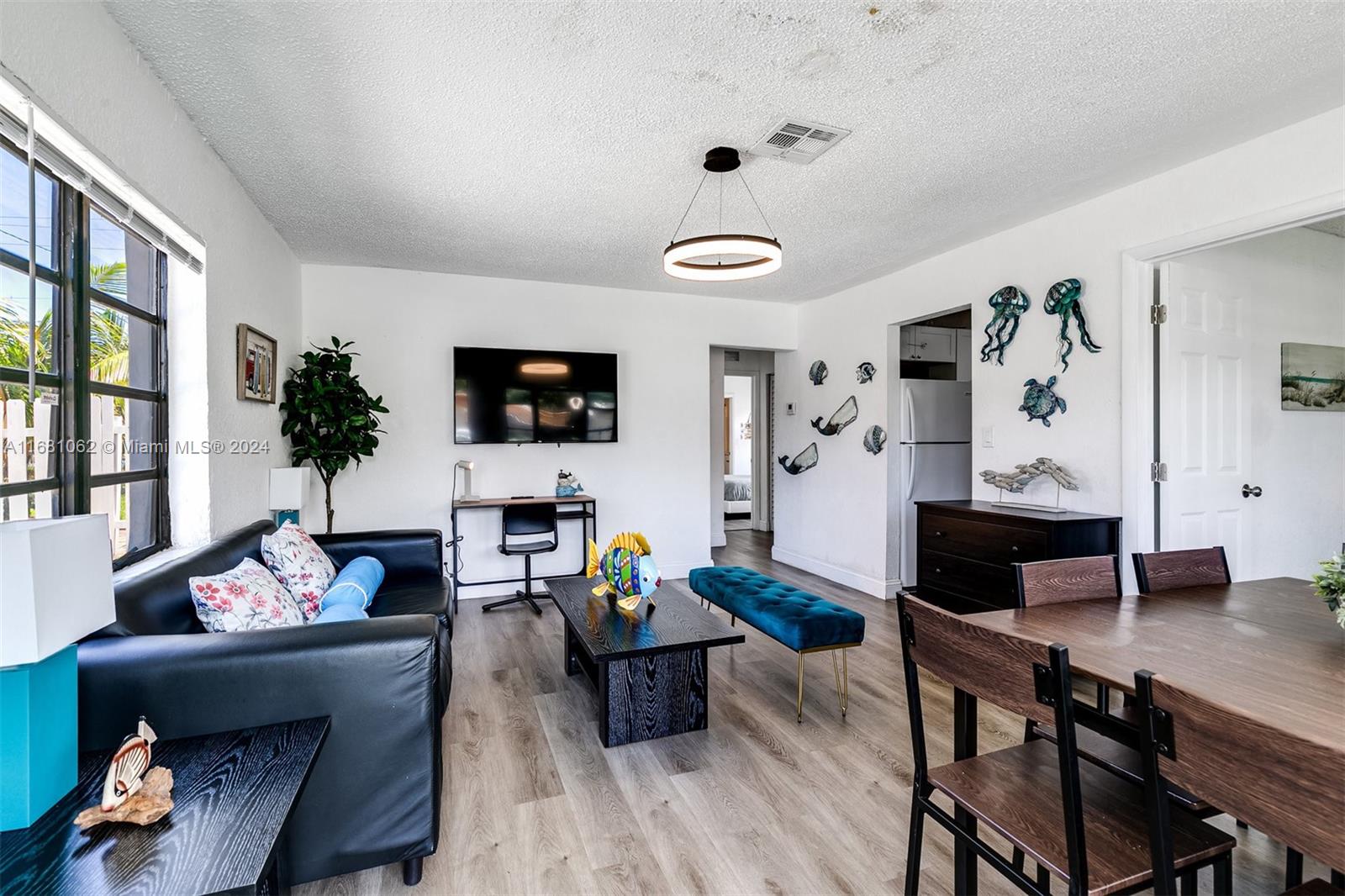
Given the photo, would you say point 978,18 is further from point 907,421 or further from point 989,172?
point 907,421

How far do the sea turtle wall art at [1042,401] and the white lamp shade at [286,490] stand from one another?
4305 mm

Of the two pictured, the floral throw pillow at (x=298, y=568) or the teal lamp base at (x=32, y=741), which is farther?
the floral throw pillow at (x=298, y=568)

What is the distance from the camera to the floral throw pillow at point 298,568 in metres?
2.56

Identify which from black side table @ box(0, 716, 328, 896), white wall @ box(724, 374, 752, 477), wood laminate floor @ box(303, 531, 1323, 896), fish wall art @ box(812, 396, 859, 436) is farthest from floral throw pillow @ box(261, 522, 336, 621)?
white wall @ box(724, 374, 752, 477)

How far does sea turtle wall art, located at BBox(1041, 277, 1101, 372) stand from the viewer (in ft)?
10.7

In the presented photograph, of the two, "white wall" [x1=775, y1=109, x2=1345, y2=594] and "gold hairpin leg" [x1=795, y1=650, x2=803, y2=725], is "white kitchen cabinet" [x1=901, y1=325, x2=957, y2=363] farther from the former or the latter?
"gold hairpin leg" [x1=795, y1=650, x2=803, y2=725]

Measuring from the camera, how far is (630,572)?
113 inches

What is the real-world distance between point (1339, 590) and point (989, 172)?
2.24m

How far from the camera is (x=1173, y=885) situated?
3.21 feet

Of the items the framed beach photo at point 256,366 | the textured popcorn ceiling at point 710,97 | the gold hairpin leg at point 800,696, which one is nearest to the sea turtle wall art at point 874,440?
the textured popcorn ceiling at point 710,97

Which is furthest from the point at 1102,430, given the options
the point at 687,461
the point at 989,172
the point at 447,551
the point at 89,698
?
the point at 447,551

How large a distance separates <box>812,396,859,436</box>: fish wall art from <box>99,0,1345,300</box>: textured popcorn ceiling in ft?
5.99

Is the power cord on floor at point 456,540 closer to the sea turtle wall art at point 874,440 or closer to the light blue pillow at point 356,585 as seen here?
the light blue pillow at point 356,585

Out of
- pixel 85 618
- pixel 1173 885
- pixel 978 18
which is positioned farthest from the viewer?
pixel 978 18
